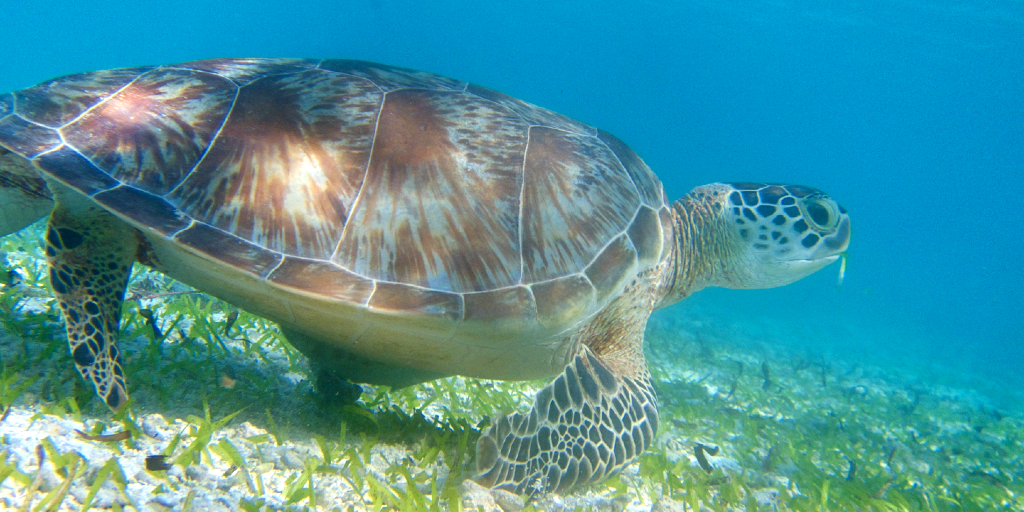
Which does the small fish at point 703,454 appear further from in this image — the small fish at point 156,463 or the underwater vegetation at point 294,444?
the small fish at point 156,463

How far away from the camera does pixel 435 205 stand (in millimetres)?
2281

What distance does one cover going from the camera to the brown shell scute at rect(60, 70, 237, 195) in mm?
2006

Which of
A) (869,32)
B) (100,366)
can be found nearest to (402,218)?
(100,366)

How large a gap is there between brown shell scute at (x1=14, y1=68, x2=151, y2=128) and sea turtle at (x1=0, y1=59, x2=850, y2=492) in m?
0.01

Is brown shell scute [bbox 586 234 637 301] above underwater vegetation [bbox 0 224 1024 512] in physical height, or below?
above

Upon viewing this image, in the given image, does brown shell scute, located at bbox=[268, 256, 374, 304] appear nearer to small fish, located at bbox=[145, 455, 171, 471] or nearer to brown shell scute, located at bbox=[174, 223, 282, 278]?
brown shell scute, located at bbox=[174, 223, 282, 278]

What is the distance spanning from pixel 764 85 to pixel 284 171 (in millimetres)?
87158

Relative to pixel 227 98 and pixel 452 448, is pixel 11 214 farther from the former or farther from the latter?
pixel 452 448

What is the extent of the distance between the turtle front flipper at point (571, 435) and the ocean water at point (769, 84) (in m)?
30.1

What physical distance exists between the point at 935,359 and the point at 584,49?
6632 cm

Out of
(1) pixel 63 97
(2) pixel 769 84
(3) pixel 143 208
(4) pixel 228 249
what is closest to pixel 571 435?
(4) pixel 228 249

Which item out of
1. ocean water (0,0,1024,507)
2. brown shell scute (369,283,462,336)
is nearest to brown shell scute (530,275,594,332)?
brown shell scute (369,283,462,336)

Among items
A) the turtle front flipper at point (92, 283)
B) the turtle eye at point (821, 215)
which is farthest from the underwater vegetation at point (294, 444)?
the turtle eye at point (821, 215)

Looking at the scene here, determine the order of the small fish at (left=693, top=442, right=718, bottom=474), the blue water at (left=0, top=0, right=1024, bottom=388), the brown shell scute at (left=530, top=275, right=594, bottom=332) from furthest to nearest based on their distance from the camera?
the blue water at (left=0, top=0, right=1024, bottom=388) < the small fish at (left=693, top=442, right=718, bottom=474) < the brown shell scute at (left=530, top=275, right=594, bottom=332)
